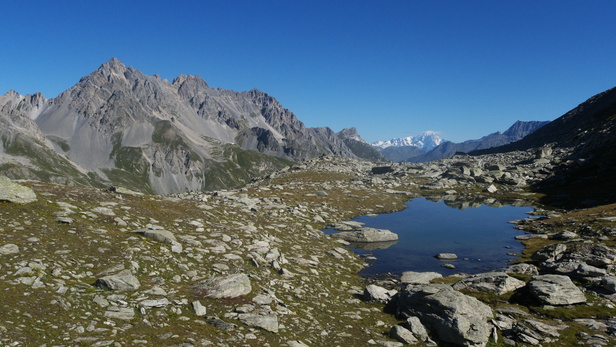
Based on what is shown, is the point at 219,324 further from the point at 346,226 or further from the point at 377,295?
the point at 346,226

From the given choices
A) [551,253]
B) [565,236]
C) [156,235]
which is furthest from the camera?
[565,236]

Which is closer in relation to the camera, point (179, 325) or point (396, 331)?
point (179, 325)

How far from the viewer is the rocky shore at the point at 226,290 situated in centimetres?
1129

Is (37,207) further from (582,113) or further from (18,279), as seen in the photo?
(582,113)

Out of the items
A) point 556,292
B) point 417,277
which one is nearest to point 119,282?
point 417,277

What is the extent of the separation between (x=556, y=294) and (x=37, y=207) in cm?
2909

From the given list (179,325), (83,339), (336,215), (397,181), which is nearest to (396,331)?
(179,325)

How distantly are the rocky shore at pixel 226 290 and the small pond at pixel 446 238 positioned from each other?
3.77m

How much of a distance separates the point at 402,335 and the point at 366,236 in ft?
71.7

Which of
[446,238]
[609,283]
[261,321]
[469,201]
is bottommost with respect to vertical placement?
[446,238]

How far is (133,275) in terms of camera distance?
47.8 feet

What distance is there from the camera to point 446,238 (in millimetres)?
41000

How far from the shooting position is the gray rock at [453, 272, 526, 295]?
63.3 feet

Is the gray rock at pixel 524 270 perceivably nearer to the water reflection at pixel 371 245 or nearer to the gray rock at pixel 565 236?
the water reflection at pixel 371 245
